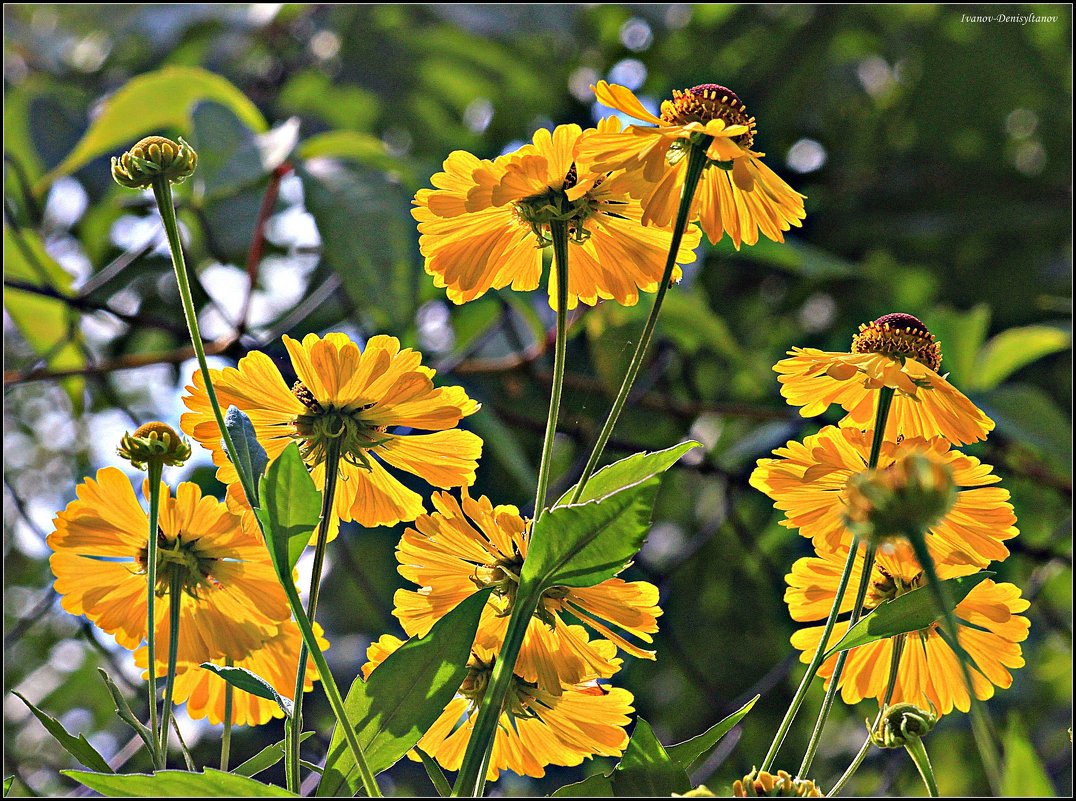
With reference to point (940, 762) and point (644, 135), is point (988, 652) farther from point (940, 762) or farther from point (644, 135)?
point (940, 762)

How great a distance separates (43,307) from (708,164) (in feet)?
2.27

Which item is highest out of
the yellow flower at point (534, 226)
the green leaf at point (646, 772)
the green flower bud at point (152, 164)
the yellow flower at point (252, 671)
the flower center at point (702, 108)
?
the flower center at point (702, 108)

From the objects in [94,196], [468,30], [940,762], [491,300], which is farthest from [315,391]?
[940,762]

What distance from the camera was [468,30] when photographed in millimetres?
1100

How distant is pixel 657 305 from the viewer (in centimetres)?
21

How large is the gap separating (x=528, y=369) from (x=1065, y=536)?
0.59 m

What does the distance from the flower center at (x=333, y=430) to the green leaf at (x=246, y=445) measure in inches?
0.7

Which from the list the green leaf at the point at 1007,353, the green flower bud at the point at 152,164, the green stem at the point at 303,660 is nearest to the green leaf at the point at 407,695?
the green stem at the point at 303,660

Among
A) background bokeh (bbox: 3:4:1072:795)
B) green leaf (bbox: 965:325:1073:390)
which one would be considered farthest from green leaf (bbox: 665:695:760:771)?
green leaf (bbox: 965:325:1073:390)

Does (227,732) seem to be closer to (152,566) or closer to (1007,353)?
(152,566)

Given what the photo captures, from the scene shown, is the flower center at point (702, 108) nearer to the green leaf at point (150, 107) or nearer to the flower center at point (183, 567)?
the flower center at point (183, 567)

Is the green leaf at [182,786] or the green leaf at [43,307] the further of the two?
the green leaf at [43,307]

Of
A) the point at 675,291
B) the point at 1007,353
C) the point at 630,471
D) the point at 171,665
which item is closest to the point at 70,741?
the point at 171,665

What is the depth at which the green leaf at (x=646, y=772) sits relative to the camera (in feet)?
0.67
